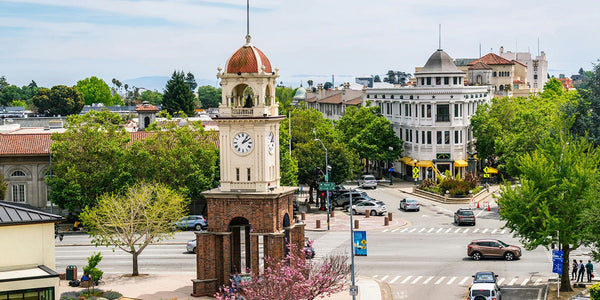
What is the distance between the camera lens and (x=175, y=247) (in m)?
58.5

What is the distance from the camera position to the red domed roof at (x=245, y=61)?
40.2 m

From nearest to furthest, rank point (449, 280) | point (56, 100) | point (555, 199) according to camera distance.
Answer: point (555, 199), point (449, 280), point (56, 100)

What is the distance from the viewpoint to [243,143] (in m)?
39.9

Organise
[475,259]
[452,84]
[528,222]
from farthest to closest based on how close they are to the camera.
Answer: [452,84]
[475,259]
[528,222]

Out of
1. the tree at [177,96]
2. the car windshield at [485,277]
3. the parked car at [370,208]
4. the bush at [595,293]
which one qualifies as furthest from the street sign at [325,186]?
the tree at [177,96]

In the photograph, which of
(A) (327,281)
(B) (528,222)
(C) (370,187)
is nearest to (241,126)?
(A) (327,281)

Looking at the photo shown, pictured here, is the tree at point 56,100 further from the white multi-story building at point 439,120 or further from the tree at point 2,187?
the tree at point 2,187

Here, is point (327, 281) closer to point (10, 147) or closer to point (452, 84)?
point (10, 147)

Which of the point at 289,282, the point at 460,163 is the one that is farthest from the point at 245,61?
the point at 460,163

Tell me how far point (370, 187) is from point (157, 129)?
98.9 feet

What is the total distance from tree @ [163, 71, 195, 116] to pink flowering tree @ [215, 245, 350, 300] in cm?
10957

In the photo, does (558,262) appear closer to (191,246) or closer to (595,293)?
(595,293)

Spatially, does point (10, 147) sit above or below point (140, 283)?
above

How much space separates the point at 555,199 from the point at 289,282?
1675cm
